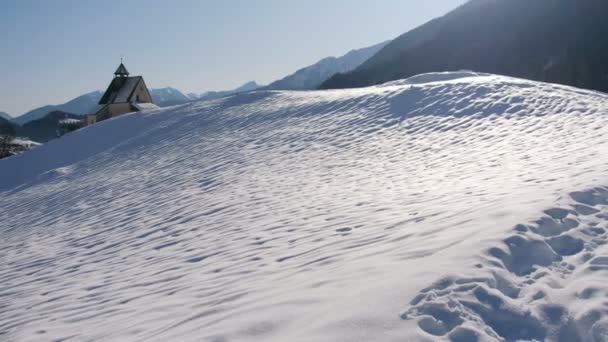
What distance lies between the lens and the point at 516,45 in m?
69.7

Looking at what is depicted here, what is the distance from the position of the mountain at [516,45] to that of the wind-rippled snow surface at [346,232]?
53.1 metres

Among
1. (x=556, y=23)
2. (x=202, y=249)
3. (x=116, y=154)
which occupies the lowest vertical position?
(x=202, y=249)

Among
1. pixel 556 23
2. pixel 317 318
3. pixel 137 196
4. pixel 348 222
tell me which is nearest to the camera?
pixel 317 318

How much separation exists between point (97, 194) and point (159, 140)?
711cm

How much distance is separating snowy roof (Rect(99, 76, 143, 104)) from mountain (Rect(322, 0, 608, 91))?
1727 inches

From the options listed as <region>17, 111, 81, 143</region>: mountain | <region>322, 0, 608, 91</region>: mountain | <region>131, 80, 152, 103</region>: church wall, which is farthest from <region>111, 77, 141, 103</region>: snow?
<region>17, 111, 81, 143</region>: mountain

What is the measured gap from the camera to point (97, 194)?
1365 cm

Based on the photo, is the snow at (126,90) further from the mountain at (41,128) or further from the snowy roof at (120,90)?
the mountain at (41,128)

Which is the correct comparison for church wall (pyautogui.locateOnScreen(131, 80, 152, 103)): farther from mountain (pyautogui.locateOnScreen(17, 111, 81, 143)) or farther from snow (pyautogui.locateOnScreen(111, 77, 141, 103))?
mountain (pyautogui.locateOnScreen(17, 111, 81, 143))

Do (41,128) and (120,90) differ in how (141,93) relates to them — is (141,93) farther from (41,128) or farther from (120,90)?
(41,128)

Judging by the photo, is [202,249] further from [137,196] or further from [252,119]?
[252,119]

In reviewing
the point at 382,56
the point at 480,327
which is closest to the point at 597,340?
the point at 480,327

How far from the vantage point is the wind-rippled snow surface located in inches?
127

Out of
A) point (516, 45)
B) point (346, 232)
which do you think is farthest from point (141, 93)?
point (516, 45)
